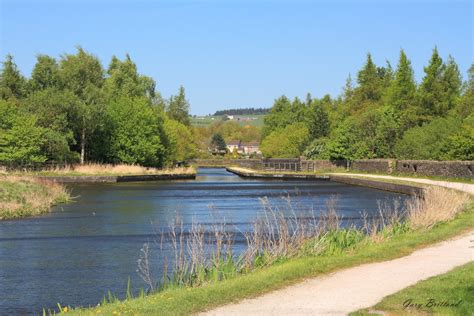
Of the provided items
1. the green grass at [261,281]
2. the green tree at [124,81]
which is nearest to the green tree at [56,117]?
the green tree at [124,81]

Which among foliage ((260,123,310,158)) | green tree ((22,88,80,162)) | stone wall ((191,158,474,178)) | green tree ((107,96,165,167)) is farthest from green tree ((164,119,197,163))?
green tree ((22,88,80,162))

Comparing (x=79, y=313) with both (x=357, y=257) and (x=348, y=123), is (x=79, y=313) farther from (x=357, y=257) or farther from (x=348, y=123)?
(x=348, y=123)

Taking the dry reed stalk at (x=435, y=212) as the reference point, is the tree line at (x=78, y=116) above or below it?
above

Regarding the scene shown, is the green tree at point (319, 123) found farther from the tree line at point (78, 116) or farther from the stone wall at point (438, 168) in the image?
the stone wall at point (438, 168)

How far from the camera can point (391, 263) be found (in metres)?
15.9

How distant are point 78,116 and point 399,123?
35.0 m

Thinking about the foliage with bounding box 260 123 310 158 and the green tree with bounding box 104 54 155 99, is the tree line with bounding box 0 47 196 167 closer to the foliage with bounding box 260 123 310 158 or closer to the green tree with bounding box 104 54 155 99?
the green tree with bounding box 104 54 155 99

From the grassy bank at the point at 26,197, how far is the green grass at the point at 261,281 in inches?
796

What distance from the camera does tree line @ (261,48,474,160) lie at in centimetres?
6662

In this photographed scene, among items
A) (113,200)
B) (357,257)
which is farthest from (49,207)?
(357,257)

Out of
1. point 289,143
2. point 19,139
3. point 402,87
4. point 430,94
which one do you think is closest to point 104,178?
point 19,139

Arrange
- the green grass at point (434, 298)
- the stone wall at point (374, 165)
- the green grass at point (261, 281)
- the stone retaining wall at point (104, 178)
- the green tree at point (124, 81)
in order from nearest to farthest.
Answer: the green grass at point (434, 298)
the green grass at point (261, 281)
the stone retaining wall at point (104, 178)
the stone wall at point (374, 165)
the green tree at point (124, 81)

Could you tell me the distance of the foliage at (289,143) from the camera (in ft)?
386

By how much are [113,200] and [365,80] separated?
8810 cm
